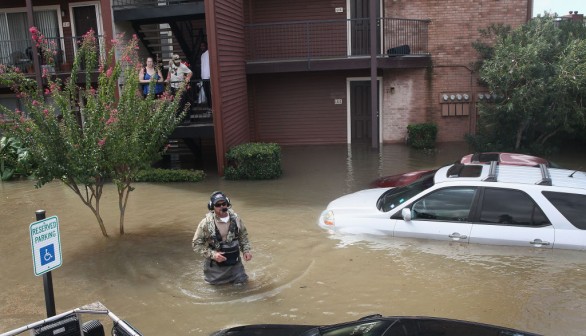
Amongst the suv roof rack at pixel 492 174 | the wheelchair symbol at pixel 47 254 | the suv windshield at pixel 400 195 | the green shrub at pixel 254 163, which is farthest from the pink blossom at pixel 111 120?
the suv roof rack at pixel 492 174

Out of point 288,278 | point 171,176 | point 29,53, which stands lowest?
point 288,278

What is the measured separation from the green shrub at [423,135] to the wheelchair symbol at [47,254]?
1422 centimetres

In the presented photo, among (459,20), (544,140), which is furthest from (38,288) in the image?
(459,20)

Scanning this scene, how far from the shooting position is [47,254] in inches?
201

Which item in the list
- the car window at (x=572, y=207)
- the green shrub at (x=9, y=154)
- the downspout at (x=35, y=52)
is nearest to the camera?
the car window at (x=572, y=207)

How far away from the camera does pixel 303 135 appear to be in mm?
19797

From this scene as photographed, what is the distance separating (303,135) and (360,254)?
11.8 m

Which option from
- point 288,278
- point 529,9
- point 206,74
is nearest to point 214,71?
Result: point 206,74

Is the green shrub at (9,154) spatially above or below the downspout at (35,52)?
below

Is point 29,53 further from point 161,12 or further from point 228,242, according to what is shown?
point 228,242

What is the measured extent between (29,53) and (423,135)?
1347cm

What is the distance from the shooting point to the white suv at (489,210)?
24.4ft

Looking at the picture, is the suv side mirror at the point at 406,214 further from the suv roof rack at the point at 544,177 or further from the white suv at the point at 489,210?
the suv roof rack at the point at 544,177

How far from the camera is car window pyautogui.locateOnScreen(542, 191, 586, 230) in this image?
7.39 metres
